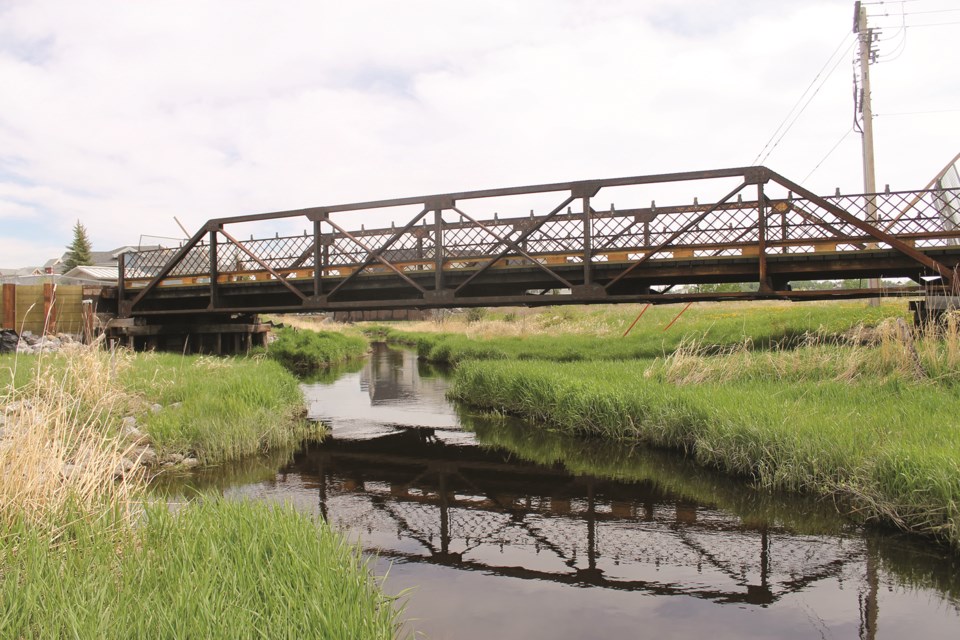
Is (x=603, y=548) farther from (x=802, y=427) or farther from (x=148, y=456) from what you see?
(x=148, y=456)

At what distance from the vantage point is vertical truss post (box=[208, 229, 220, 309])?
21.8 meters

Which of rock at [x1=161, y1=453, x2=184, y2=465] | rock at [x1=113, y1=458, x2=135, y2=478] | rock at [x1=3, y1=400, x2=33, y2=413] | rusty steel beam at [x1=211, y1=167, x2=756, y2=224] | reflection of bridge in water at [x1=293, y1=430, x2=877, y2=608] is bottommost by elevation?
reflection of bridge in water at [x1=293, y1=430, x2=877, y2=608]

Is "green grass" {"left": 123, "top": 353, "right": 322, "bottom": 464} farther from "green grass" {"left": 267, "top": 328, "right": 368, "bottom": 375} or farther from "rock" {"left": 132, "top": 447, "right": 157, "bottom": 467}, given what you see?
"green grass" {"left": 267, "top": 328, "right": 368, "bottom": 375}

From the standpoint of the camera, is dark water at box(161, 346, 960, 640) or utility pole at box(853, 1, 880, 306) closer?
dark water at box(161, 346, 960, 640)

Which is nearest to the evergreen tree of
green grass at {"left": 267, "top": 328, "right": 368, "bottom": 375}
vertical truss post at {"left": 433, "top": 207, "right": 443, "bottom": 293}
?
Answer: green grass at {"left": 267, "top": 328, "right": 368, "bottom": 375}

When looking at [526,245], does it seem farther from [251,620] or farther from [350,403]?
[251,620]

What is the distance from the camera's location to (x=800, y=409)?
10.1 m

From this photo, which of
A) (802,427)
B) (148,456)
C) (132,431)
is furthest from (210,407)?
(802,427)

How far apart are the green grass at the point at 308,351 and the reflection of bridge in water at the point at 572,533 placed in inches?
832

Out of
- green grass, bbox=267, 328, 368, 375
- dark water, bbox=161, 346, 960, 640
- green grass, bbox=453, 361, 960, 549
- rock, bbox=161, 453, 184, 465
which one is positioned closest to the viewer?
dark water, bbox=161, 346, 960, 640

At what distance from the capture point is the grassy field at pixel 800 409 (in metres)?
7.33

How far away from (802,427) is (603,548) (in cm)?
360

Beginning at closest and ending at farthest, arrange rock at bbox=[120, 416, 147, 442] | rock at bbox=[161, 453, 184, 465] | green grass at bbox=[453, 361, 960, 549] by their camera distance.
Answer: green grass at bbox=[453, 361, 960, 549] → rock at bbox=[120, 416, 147, 442] → rock at bbox=[161, 453, 184, 465]

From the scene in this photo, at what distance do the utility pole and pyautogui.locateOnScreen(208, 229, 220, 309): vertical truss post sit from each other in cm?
2241
